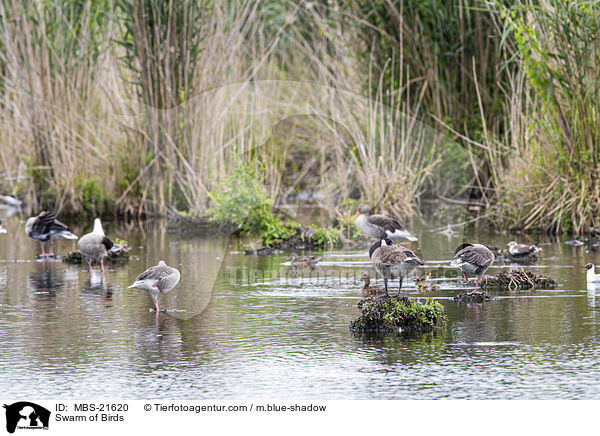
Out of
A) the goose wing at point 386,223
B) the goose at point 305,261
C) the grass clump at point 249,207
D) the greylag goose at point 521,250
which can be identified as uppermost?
the grass clump at point 249,207

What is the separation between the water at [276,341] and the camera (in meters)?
6.81

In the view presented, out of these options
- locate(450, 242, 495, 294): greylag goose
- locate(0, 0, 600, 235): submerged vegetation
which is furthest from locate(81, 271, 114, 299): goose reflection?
locate(450, 242, 495, 294): greylag goose

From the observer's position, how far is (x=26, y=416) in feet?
20.7

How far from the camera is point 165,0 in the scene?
54.4ft

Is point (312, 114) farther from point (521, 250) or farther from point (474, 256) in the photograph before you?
point (474, 256)

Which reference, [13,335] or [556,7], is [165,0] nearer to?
[556,7]

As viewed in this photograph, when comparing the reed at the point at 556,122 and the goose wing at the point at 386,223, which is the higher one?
the reed at the point at 556,122

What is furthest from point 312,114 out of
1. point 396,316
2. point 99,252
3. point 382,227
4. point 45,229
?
point 396,316

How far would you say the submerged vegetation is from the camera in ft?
46.3

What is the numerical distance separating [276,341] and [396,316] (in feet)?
3.12

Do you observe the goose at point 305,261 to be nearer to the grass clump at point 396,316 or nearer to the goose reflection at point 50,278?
the goose reflection at point 50,278

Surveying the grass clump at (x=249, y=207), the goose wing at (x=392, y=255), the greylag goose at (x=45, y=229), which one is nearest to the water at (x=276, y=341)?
the goose wing at (x=392, y=255)

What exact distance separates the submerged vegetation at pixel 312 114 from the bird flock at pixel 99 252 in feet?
5.46

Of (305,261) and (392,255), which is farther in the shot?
(305,261)
